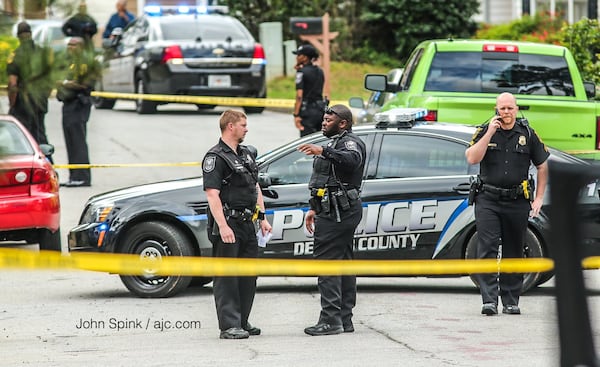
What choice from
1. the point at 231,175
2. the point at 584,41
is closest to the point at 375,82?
the point at 584,41

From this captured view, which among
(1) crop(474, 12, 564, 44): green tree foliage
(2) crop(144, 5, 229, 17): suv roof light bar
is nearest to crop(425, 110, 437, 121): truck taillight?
(2) crop(144, 5, 229, 17): suv roof light bar

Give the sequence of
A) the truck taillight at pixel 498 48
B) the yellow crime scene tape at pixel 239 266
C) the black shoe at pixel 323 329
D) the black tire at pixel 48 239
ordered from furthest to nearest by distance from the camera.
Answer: the truck taillight at pixel 498 48 < the black tire at pixel 48 239 < the black shoe at pixel 323 329 < the yellow crime scene tape at pixel 239 266

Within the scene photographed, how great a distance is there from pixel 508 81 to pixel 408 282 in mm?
3186

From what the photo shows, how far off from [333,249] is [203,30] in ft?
47.0

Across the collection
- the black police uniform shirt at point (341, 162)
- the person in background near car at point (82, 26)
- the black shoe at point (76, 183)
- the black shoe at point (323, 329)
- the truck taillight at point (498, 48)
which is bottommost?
the black shoe at point (76, 183)

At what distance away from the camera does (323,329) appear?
29.1 ft

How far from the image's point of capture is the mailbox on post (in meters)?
22.1

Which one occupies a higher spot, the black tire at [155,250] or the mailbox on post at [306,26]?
the mailbox on post at [306,26]

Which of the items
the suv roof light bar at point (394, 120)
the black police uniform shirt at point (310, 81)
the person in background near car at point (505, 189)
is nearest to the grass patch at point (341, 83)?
the black police uniform shirt at point (310, 81)

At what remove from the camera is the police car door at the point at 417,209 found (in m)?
10.3

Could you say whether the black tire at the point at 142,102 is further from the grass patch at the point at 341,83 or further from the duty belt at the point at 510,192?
the duty belt at the point at 510,192

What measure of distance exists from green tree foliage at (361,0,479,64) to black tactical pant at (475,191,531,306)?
70.4 feet

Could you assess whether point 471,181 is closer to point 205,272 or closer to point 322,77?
point 205,272

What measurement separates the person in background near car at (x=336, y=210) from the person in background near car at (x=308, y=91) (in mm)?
6589
